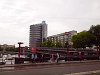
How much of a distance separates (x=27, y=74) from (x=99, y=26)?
11313 centimetres

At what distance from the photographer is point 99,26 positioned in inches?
5084

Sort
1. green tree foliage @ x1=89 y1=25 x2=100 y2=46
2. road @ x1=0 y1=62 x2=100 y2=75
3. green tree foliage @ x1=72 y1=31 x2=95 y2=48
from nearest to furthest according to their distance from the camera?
1. road @ x1=0 y1=62 x2=100 y2=75
2. green tree foliage @ x1=72 y1=31 x2=95 y2=48
3. green tree foliage @ x1=89 y1=25 x2=100 y2=46

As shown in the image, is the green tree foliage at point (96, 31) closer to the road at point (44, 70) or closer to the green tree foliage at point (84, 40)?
the green tree foliage at point (84, 40)

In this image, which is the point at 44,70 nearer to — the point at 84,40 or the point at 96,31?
the point at 96,31

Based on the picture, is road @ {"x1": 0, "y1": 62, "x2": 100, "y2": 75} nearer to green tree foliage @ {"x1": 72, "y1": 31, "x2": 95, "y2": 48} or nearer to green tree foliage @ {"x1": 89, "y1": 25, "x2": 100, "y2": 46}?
green tree foliage @ {"x1": 72, "y1": 31, "x2": 95, "y2": 48}

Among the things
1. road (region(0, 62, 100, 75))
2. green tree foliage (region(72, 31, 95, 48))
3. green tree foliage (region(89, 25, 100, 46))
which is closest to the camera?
road (region(0, 62, 100, 75))

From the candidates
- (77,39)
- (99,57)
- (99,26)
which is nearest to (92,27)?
(99,26)

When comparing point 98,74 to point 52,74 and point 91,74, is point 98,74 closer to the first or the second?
point 91,74

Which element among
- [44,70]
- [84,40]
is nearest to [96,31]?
[84,40]

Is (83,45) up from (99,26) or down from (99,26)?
down

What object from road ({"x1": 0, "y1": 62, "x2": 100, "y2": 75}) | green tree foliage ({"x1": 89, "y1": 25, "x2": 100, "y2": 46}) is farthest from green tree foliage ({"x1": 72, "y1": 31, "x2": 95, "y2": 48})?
road ({"x1": 0, "y1": 62, "x2": 100, "y2": 75})

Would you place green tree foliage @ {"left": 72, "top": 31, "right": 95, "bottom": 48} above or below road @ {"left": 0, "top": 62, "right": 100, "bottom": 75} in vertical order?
above

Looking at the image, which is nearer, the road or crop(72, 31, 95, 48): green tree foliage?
the road

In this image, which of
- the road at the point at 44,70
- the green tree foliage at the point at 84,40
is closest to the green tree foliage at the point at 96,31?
the green tree foliage at the point at 84,40
